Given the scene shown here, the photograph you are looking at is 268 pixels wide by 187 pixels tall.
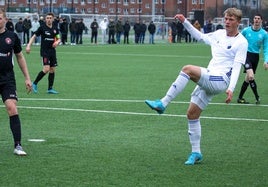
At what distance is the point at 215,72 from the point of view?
9695 mm

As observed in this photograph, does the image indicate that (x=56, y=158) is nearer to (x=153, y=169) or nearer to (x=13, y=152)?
(x=13, y=152)

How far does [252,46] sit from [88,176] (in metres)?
10.0

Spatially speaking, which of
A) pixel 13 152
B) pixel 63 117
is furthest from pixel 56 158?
pixel 63 117

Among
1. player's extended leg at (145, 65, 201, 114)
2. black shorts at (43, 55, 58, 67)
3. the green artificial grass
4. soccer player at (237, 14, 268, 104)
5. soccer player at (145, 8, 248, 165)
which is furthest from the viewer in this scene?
black shorts at (43, 55, 58, 67)

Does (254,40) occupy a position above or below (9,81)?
above

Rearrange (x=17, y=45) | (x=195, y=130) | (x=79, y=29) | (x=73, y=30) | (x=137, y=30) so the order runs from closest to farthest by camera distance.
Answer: (x=195, y=130) → (x=17, y=45) → (x=73, y=30) → (x=79, y=29) → (x=137, y=30)

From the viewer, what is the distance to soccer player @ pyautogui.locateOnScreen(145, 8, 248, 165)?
9453 millimetres

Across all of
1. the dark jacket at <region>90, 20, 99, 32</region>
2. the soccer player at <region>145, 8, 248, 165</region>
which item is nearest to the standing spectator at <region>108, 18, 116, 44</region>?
the dark jacket at <region>90, 20, 99, 32</region>

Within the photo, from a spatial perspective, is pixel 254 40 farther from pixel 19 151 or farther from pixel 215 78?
pixel 19 151

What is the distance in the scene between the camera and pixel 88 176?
8906 millimetres

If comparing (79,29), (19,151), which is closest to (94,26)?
(79,29)

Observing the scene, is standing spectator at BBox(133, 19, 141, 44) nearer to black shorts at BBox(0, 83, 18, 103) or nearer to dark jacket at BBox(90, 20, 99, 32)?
dark jacket at BBox(90, 20, 99, 32)

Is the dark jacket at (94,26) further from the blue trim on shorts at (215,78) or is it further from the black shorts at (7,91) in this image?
the blue trim on shorts at (215,78)

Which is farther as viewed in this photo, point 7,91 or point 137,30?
point 137,30
